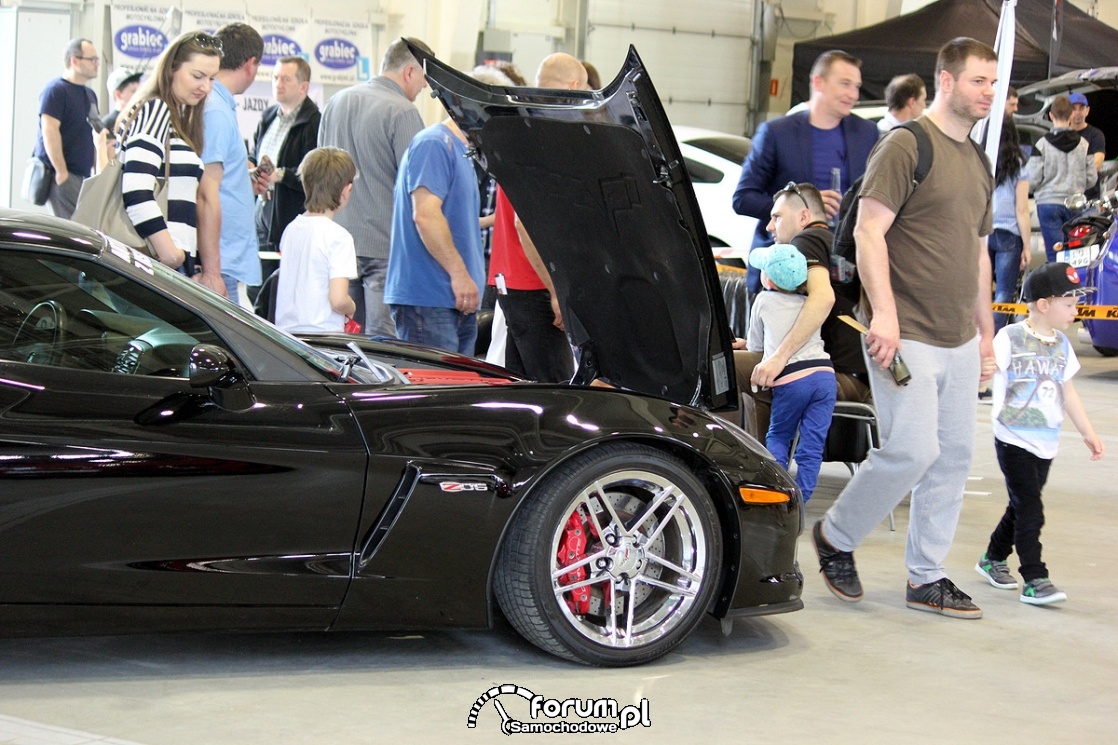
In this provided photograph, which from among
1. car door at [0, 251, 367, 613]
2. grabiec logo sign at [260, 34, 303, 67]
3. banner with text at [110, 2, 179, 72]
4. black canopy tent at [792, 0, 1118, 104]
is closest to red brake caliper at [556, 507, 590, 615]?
car door at [0, 251, 367, 613]

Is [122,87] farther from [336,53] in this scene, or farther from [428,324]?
[428,324]

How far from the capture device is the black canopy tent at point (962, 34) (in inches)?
664

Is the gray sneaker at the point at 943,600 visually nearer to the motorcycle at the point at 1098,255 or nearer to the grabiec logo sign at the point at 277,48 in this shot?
the motorcycle at the point at 1098,255

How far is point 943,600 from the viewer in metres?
4.65

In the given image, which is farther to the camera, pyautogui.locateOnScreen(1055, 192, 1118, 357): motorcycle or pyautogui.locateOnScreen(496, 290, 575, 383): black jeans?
pyautogui.locateOnScreen(1055, 192, 1118, 357): motorcycle

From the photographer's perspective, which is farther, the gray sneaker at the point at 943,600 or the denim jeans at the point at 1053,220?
the denim jeans at the point at 1053,220

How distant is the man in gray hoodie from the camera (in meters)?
12.7

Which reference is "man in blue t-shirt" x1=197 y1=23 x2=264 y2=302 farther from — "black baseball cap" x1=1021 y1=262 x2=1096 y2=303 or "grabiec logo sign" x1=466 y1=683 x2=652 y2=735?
"black baseball cap" x1=1021 y1=262 x2=1096 y2=303

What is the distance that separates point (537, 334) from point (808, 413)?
1226mm

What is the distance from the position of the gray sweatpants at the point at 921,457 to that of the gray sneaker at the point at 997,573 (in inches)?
20.2

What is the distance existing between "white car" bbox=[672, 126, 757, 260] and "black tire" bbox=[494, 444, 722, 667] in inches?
330

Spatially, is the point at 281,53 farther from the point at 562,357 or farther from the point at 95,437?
the point at 95,437

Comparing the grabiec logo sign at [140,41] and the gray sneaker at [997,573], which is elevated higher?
the grabiec logo sign at [140,41]

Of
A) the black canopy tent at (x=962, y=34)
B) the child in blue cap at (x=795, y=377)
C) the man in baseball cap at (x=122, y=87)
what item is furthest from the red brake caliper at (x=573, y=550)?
the black canopy tent at (x=962, y=34)
